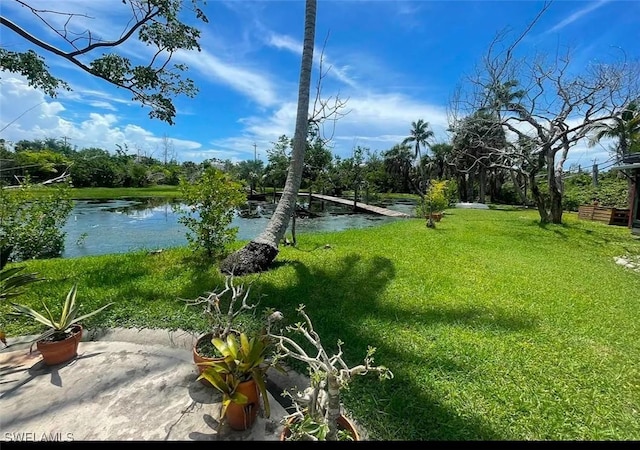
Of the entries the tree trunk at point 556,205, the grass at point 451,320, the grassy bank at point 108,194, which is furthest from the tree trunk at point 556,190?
the grassy bank at point 108,194

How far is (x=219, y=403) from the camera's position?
2.15 meters

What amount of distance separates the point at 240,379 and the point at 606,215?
16703 mm

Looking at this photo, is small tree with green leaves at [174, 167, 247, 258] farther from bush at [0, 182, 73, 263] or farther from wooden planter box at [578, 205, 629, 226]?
wooden planter box at [578, 205, 629, 226]

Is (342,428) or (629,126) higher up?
(629,126)

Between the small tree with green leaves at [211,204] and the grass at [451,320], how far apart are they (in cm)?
53

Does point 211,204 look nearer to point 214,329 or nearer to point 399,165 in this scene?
point 214,329

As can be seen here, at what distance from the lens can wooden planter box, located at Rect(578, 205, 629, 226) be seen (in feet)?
40.3

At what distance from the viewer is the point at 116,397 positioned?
7.17 ft

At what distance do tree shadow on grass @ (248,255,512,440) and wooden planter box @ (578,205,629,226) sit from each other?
490 inches

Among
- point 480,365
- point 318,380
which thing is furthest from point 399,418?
point 480,365

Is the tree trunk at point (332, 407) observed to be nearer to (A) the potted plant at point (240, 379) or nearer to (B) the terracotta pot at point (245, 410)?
(A) the potted plant at point (240, 379)

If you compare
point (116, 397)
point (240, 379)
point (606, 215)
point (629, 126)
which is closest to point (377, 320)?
point (240, 379)

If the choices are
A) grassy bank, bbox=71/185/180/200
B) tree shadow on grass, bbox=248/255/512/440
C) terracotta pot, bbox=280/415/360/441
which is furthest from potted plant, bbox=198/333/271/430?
grassy bank, bbox=71/185/180/200

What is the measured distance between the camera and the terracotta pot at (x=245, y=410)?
193 cm
